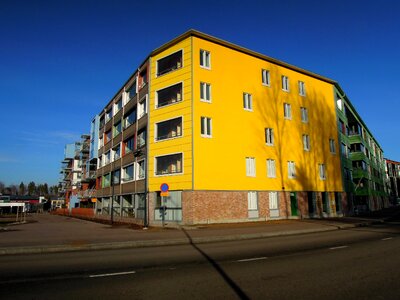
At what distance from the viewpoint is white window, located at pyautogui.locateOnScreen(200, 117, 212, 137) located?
27.9 meters

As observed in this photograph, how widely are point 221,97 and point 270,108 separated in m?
6.49

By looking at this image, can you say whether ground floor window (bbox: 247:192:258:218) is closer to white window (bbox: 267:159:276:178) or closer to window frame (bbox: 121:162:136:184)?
white window (bbox: 267:159:276:178)

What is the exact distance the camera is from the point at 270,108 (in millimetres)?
33281

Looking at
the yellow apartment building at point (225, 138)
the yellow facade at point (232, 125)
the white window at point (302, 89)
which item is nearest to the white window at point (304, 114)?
the yellow apartment building at point (225, 138)

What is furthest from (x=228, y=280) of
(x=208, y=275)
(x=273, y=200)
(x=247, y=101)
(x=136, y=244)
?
(x=247, y=101)

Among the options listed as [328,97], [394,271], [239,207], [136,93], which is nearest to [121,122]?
[136,93]

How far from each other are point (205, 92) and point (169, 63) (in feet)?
18.6

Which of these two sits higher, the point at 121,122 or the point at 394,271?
the point at 121,122

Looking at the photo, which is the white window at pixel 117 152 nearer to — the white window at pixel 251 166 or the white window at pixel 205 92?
the white window at pixel 205 92

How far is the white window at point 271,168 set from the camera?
3166cm

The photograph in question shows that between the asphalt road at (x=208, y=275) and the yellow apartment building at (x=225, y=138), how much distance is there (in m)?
15.7

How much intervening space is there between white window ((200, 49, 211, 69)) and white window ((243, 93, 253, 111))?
468 centimetres

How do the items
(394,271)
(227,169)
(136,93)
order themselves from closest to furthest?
(394,271) < (227,169) < (136,93)

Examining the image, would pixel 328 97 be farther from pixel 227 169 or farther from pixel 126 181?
pixel 126 181
